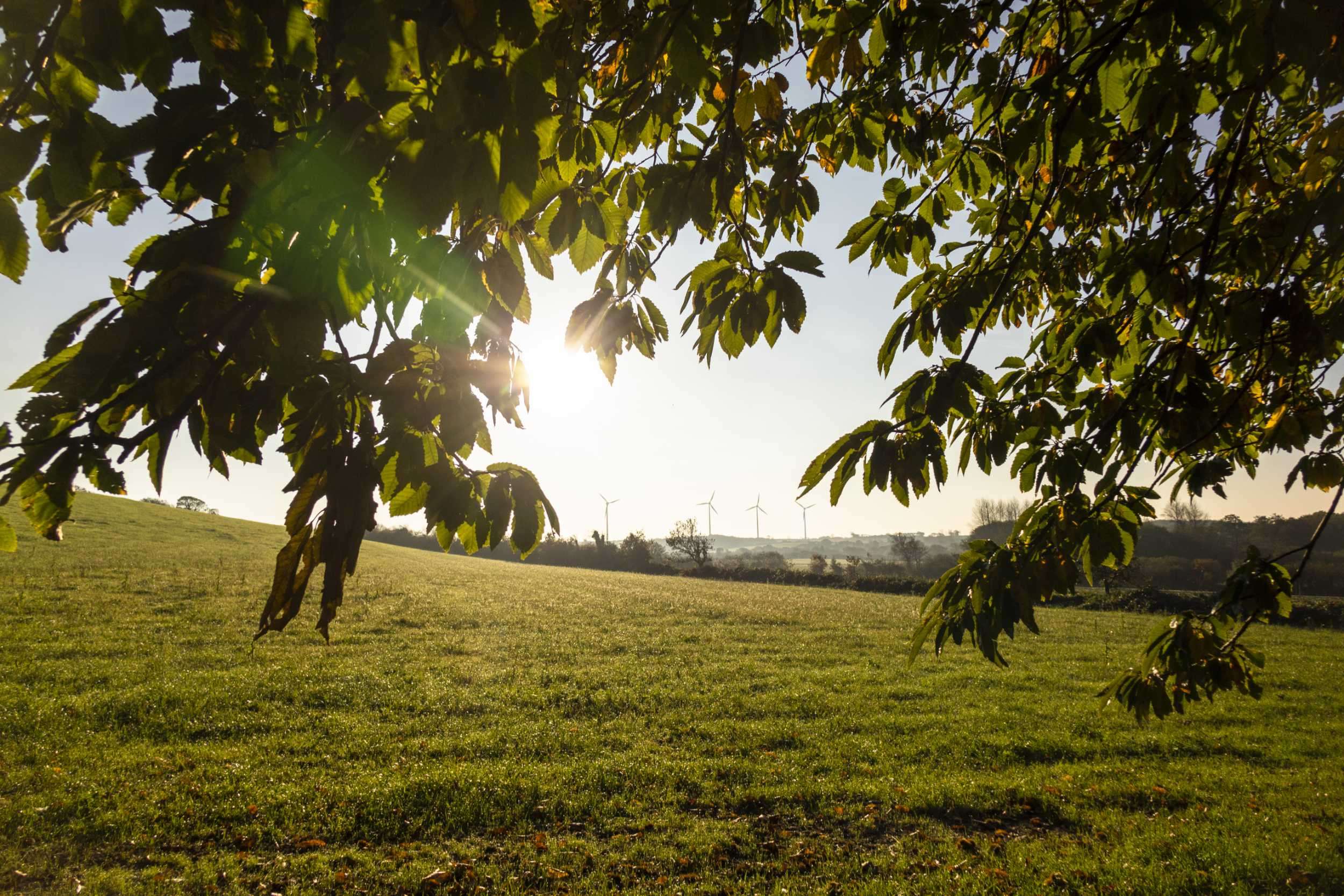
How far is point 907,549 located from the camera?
70.8 metres

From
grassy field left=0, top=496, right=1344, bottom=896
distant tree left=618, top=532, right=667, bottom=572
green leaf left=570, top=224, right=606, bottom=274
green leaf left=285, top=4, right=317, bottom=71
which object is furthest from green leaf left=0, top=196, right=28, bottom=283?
distant tree left=618, top=532, right=667, bottom=572

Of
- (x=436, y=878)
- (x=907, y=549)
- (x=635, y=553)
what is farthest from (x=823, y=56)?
(x=907, y=549)

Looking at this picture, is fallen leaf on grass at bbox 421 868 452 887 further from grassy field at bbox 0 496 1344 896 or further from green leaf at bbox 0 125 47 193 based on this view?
green leaf at bbox 0 125 47 193

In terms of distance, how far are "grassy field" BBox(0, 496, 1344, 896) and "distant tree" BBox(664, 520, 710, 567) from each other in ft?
126

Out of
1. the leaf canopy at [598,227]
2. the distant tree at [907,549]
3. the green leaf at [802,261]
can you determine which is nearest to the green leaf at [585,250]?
the leaf canopy at [598,227]

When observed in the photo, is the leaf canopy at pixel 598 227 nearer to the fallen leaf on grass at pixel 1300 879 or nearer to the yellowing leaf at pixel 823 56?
the yellowing leaf at pixel 823 56

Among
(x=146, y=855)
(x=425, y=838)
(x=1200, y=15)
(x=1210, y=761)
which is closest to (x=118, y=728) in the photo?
(x=146, y=855)

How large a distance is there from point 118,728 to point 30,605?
1048cm

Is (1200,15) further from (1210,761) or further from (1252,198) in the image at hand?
(1210,761)

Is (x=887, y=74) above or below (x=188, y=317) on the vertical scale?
above

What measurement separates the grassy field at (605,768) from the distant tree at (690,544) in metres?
38.5

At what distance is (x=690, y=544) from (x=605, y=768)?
48.5 metres

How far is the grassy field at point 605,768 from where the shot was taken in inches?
226

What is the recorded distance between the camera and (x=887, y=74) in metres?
2.86
